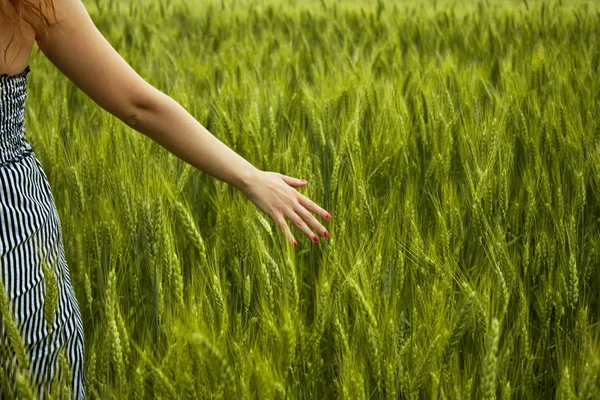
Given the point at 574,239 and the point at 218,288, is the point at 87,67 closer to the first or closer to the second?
the point at 218,288

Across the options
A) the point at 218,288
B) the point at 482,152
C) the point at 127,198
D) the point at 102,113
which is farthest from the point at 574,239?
the point at 102,113

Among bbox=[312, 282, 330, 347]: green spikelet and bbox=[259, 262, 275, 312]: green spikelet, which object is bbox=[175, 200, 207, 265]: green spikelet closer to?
bbox=[259, 262, 275, 312]: green spikelet

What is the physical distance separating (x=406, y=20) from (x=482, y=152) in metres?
3.46

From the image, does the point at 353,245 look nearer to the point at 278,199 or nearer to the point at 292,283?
the point at 278,199

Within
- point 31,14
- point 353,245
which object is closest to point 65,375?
point 31,14

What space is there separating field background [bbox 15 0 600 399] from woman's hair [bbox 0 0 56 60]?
0.35 meters

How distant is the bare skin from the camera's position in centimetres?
122

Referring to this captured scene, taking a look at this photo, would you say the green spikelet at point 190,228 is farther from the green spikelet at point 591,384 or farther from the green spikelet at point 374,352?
the green spikelet at point 591,384

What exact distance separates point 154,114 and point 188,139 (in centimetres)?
7

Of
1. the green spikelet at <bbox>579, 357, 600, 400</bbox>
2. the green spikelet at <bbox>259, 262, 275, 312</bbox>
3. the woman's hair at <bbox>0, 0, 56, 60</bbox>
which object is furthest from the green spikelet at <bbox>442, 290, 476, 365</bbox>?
the woman's hair at <bbox>0, 0, 56, 60</bbox>

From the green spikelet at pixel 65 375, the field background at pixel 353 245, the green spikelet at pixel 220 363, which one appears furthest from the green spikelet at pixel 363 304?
the green spikelet at pixel 65 375

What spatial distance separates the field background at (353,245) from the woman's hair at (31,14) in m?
0.35

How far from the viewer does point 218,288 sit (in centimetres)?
113

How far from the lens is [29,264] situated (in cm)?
110
